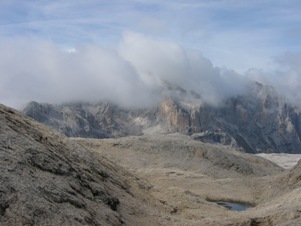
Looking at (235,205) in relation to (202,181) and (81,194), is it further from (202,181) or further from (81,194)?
(81,194)

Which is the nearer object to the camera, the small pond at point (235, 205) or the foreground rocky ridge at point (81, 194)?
the foreground rocky ridge at point (81, 194)

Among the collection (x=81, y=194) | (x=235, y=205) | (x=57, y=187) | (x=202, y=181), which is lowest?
(x=202, y=181)

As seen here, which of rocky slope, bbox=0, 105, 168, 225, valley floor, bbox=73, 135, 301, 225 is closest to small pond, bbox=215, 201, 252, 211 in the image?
valley floor, bbox=73, 135, 301, 225

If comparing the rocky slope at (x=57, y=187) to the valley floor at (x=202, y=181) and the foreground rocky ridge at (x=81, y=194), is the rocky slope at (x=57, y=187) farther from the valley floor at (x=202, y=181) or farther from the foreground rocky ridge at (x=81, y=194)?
the valley floor at (x=202, y=181)

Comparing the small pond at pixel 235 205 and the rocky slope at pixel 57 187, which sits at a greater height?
the rocky slope at pixel 57 187

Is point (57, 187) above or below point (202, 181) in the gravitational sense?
above

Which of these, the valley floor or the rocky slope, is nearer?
the rocky slope

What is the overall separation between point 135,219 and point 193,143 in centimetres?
7900

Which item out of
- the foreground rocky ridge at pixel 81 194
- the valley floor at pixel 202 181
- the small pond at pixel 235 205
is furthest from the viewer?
the small pond at pixel 235 205

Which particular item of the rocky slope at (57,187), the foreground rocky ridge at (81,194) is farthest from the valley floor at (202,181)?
the rocky slope at (57,187)

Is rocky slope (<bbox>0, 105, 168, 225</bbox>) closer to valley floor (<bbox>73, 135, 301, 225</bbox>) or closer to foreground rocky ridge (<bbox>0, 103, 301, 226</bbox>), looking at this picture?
foreground rocky ridge (<bbox>0, 103, 301, 226</bbox>)

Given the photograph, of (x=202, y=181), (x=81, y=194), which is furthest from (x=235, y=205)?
(x=81, y=194)

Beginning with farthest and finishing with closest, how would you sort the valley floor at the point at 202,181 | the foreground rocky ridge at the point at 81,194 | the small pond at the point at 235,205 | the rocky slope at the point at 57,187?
the small pond at the point at 235,205 < the valley floor at the point at 202,181 < the foreground rocky ridge at the point at 81,194 < the rocky slope at the point at 57,187

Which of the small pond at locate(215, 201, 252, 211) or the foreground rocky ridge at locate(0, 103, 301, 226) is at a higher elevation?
the foreground rocky ridge at locate(0, 103, 301, 226)
